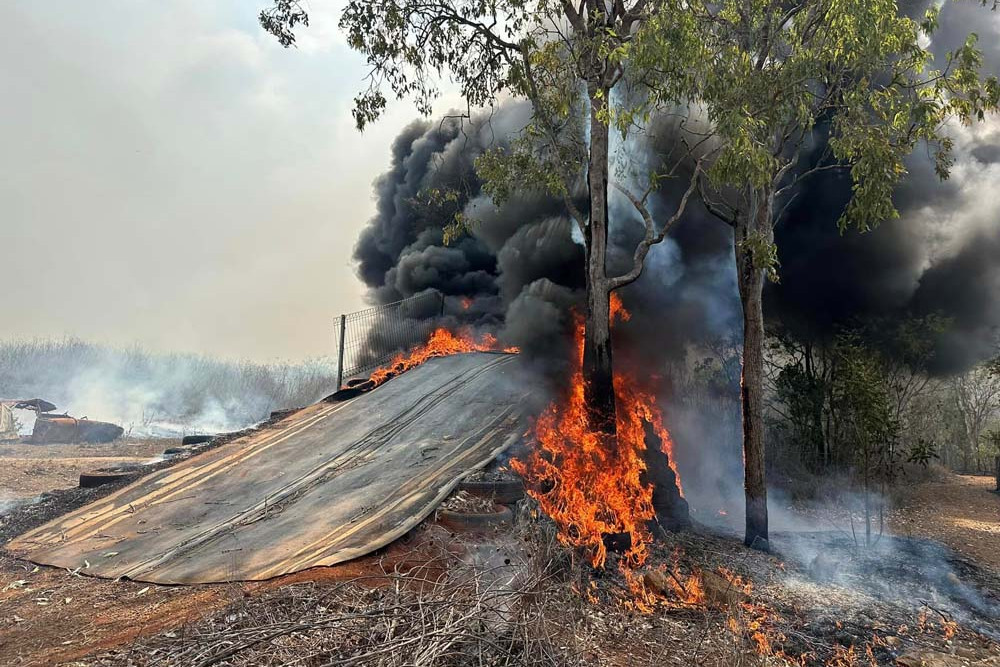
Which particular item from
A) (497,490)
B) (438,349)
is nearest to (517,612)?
(497,490)

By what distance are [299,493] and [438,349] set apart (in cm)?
910

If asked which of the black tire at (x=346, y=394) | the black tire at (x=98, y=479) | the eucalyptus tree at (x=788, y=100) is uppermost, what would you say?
the eucalyptus tree at (x=788, y=100)

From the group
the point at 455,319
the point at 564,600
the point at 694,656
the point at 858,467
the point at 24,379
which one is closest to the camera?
the point at 694,656

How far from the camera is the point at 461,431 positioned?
11281mm

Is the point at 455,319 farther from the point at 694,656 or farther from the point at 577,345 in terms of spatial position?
the point at 694,656

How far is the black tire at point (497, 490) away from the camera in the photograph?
8500 millimetres

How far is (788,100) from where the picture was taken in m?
9.70

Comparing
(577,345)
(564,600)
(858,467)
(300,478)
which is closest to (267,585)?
(564,600)

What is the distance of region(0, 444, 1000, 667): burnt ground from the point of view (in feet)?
14.4

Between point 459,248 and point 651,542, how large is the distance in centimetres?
1532

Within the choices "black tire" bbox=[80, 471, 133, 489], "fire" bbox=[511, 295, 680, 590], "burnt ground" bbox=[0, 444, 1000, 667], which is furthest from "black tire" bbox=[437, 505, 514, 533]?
"black tire" bbox=[80, 471, 133, 489]

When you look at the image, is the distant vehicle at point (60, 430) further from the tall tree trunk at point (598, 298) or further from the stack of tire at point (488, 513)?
the tall tree trunk at point (598, 298)

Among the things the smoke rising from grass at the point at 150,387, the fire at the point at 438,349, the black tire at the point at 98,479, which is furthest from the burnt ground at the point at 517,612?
the smoke rising from grass at the point at 150,387

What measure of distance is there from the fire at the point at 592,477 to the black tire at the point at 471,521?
0.97 meters
